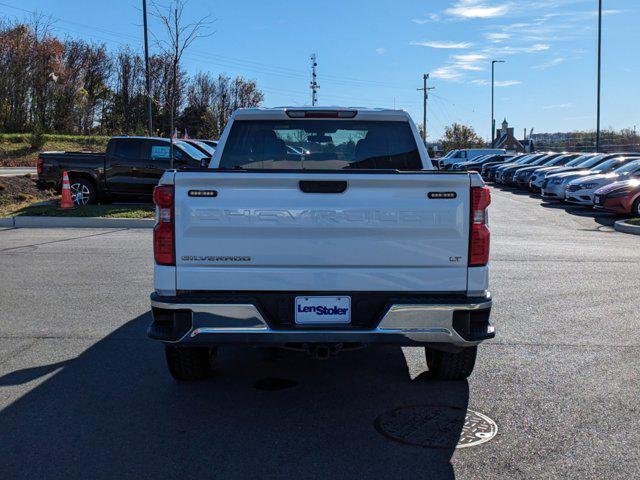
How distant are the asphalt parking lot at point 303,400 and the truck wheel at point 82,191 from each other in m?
9.68

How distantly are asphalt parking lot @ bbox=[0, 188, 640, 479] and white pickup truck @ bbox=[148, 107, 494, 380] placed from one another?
2.01 ft

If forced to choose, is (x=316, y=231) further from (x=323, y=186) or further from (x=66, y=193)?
(x=66, y=193)

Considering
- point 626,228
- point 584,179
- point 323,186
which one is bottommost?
point 626,228

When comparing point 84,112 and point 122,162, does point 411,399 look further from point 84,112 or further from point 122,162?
point 84,112

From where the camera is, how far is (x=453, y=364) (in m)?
5.00

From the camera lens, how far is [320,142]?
5840 millimetres

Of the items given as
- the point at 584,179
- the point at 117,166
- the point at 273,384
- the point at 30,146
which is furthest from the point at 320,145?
the point at 30,146

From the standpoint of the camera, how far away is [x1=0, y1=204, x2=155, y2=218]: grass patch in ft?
51.7

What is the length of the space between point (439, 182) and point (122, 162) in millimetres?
14451

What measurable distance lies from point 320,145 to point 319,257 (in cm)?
196

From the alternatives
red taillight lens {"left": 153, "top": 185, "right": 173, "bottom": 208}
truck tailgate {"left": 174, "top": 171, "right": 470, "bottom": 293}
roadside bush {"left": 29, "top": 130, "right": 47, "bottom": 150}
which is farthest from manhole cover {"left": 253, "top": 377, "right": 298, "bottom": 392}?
roadside bush {"left": 29, "top": 130, "right": 47, "bottom": 150}

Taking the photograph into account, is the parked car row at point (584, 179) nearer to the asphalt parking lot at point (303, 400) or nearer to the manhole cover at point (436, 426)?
the asphalt parking lot at point (303, 400)

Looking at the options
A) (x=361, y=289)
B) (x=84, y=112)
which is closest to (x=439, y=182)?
(x=361, y=289)

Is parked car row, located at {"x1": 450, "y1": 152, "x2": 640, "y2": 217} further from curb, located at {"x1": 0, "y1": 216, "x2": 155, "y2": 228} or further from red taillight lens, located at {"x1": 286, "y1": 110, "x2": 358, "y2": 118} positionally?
red taillight lens, located at {"x1": 286, "y1": 110, "x2": 358, "y2": 118}
